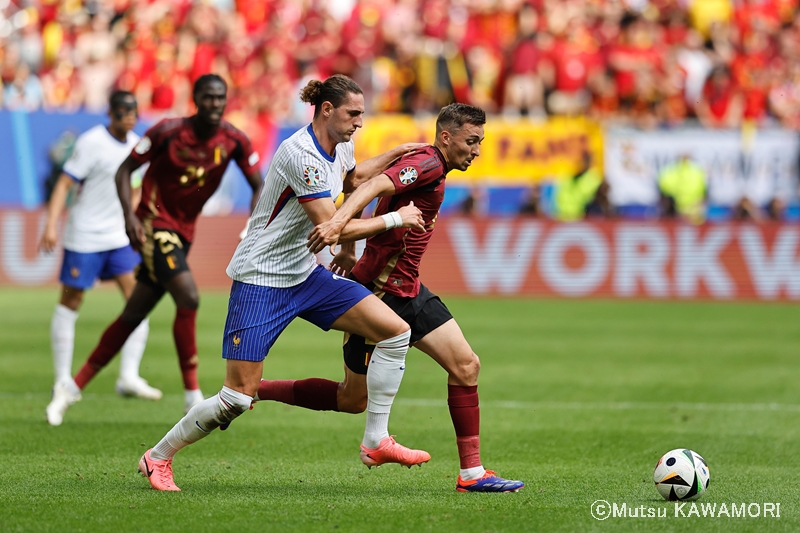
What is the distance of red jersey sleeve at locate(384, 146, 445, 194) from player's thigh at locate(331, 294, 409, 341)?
646 mm

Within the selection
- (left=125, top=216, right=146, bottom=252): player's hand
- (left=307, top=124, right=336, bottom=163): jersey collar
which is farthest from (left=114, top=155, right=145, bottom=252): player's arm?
(left=307, top=124, right=336, bottom=163): jersey collar

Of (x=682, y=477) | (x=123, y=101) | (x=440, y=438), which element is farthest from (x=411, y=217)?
(x=123, y=101)

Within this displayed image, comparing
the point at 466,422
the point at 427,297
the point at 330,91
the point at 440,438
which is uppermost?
the point at 330,91

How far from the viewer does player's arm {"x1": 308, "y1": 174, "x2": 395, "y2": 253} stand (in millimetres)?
5734

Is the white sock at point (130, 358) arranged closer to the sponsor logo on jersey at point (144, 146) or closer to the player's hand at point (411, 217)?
the sponsor logo on jersey at point (144, 146)

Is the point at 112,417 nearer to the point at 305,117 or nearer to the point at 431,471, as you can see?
the point at 431,471

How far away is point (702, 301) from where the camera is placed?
19.3 metres

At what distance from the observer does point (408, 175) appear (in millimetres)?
6137

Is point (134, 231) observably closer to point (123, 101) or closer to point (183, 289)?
point (183, 289)

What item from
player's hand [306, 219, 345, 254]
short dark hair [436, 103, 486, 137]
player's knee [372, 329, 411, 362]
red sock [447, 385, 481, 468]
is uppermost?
short dark hair [436, 103, 486, 137]

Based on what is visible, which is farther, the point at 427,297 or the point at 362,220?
the point at 427,297

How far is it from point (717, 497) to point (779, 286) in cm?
1384

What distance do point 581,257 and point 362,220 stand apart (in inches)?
551

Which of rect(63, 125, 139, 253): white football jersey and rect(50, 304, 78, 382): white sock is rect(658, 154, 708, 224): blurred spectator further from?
rect(50, 304, 78, 382): white sock
